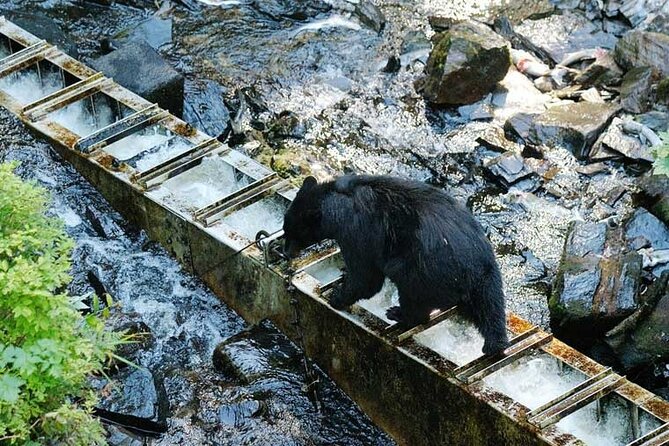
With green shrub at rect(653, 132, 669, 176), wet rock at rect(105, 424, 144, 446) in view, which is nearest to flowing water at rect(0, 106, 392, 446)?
wet rock at rect(105, 424, 144, 446)

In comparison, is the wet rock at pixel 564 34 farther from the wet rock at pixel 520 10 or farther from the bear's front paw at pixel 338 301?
the bear's front paw at pixel 338 301

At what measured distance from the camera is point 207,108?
13.1 m

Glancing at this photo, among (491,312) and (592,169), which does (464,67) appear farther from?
(491,312)

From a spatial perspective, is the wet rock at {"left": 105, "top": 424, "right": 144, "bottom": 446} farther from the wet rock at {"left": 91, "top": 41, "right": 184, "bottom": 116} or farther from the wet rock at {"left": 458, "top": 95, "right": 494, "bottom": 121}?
the wet rock at {"left": 458, "top": 95, "right": 494, "bottom": 121}

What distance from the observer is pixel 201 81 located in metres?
13.7

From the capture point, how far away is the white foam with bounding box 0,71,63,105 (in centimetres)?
1199

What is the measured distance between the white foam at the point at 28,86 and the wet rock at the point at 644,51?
773cm

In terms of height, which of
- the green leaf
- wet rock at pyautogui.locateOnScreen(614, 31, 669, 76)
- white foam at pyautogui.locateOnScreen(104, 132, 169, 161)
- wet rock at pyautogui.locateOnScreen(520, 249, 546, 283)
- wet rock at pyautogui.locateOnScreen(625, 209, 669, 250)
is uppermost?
the green leaf

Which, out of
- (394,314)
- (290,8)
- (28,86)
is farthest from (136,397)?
(290,8)

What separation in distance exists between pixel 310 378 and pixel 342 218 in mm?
1777

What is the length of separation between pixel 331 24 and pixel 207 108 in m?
3.42

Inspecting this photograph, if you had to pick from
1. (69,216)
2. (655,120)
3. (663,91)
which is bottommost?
(69,216)

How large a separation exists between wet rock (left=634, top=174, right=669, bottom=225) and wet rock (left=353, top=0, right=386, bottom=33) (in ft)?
18.0

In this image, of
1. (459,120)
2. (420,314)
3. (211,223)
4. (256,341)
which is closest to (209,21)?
(459,120)
